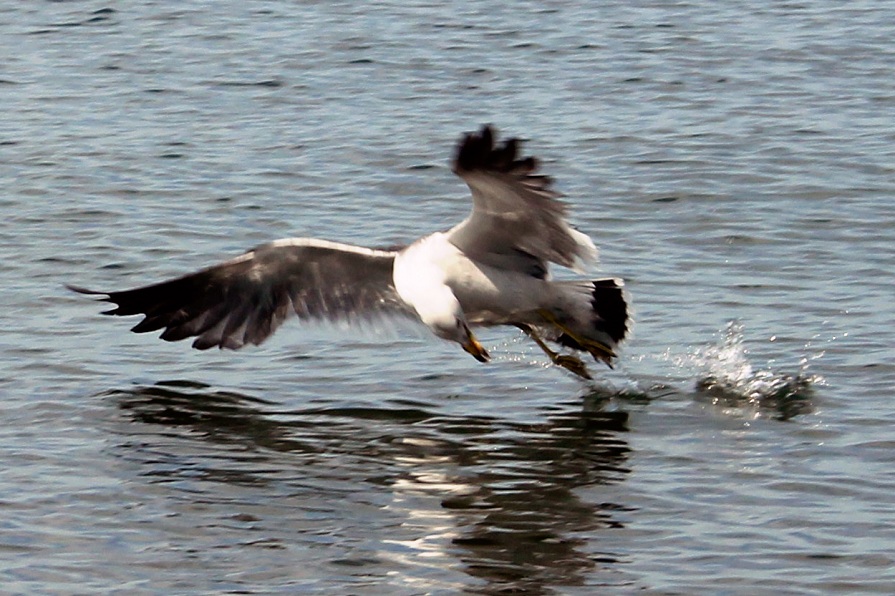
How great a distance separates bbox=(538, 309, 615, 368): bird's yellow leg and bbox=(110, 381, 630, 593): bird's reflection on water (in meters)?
0.20

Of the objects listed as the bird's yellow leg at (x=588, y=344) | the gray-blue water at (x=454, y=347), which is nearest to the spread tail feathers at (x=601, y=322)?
the bird's yellow leg at (x=588, y=344)

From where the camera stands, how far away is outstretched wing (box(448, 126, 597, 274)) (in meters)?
6.52

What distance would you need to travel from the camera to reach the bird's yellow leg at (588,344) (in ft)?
25.7

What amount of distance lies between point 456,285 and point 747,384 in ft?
4.74

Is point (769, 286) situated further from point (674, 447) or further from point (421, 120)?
point (421, 120)

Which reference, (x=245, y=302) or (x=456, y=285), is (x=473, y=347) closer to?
(x=456, y=285)

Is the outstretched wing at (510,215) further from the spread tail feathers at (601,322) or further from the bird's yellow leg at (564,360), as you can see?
the bird's yellow leg at (564,360)

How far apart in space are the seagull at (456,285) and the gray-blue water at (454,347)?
219 millimetres

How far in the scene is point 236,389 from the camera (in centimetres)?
814

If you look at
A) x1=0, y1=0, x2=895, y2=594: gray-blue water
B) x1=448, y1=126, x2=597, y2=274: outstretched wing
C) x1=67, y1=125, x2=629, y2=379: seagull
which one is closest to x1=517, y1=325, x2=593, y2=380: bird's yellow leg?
x1=67, y1=125, x2=629, y2=379: seagull

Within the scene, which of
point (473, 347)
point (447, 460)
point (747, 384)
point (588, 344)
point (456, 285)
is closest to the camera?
point (447, 460)

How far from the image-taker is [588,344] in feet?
25.9

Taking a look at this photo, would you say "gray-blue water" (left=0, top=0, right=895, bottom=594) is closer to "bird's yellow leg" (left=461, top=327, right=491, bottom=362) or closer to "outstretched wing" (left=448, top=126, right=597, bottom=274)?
"bird's yellow leg" (left=461, top=327, right=491, bottom=362)

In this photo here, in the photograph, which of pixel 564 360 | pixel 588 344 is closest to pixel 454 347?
pixel 564 360
